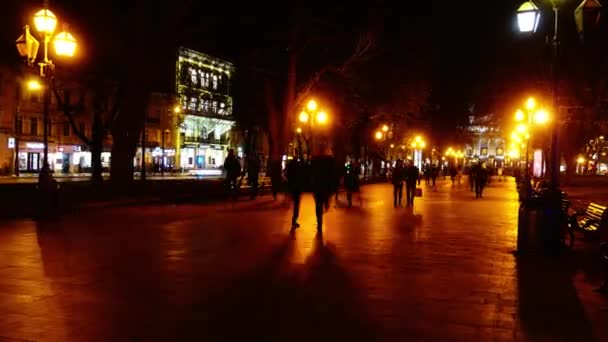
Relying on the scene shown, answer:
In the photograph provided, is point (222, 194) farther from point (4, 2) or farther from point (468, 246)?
point (468, 246)

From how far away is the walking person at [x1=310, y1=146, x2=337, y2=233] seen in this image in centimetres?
1446

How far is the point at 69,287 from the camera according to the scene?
8.23m

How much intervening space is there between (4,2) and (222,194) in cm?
1119

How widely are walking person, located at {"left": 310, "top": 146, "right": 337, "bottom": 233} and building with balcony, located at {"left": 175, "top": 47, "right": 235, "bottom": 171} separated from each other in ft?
188

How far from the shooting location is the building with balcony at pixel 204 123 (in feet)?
246

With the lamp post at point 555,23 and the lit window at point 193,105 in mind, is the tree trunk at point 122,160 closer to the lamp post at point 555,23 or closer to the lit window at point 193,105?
the lamp post at point 555,23

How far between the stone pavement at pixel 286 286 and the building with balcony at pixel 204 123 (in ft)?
194

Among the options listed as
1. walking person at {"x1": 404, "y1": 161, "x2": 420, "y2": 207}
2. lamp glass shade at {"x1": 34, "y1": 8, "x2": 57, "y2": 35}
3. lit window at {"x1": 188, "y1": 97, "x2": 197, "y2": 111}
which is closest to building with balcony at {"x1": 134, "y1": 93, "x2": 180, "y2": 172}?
lit window at {"x1": 188, "y1": 97, "x2": 197, "y2": 111}

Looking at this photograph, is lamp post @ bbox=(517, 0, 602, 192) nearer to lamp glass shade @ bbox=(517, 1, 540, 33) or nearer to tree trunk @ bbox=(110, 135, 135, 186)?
lamp glass shade @ bbox=(517, 1, 540, 33)

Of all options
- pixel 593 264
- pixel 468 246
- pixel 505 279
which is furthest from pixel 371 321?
pixel 468 246

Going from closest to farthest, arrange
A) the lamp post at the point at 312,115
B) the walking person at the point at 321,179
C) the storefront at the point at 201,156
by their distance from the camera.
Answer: the walking person at the point at 321,179 → the lamp post at the point at 312,115 → the storefront at the point at 201,156

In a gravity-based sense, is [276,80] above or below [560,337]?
above

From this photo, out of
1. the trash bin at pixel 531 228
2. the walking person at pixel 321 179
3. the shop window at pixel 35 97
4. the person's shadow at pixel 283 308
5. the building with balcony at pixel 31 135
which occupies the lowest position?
the person's shadow at pixel 283 308

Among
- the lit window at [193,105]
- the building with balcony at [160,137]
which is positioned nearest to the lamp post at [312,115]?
the lit window at [193,105]
